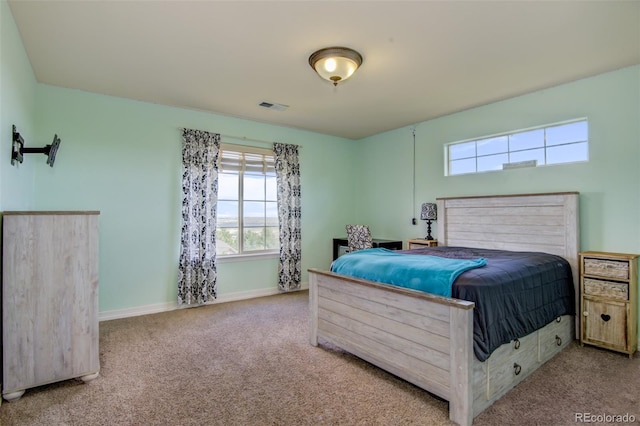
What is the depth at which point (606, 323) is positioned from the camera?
2.89m

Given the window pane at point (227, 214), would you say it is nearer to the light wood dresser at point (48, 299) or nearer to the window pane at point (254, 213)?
the window pane at point (254, 213)

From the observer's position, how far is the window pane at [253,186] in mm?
4820

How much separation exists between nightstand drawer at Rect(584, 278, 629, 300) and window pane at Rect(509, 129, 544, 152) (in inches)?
61.4

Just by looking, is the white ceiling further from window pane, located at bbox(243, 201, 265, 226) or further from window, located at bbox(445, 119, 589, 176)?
window pane, located at bbox(243, 201, 265, 226)

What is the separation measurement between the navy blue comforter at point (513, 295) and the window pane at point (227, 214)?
3322 millimetres

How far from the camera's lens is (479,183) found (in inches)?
164

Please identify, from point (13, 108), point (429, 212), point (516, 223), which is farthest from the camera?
point (429, 212)

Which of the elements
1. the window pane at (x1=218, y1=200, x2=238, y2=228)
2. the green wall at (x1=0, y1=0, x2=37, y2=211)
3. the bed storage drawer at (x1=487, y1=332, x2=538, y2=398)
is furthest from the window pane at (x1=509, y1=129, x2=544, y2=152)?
the green wall at (x1=0, y1=0, x2=37, y2=211)

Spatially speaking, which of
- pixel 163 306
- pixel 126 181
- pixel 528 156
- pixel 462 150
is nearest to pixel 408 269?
pixel 528 156

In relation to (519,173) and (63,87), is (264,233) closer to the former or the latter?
(63,87)

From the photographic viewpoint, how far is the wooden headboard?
3254 millimetres

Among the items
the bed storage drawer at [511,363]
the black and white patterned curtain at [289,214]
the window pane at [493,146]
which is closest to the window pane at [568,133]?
the window pane at [493,146]

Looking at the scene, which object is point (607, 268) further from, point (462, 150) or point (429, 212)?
point (462, 150)

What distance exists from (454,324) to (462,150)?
317 cm
